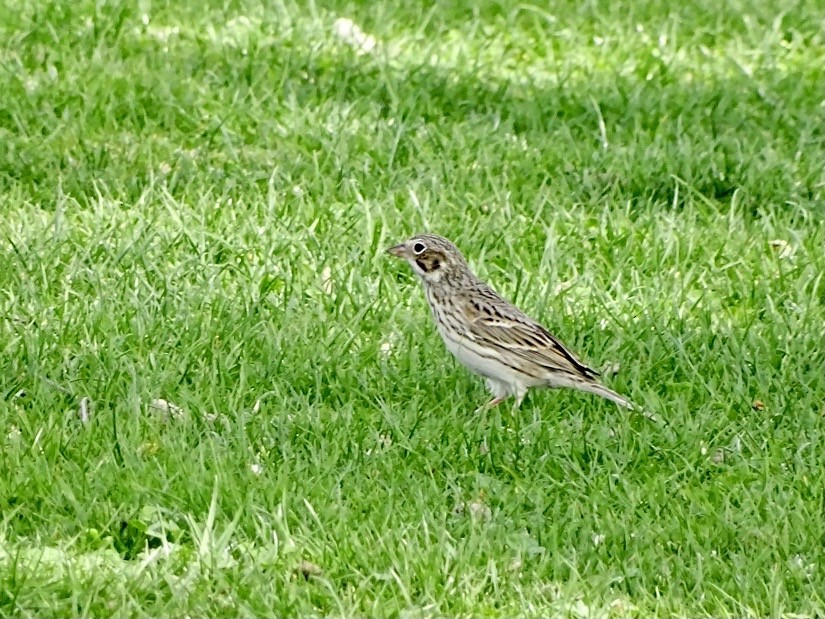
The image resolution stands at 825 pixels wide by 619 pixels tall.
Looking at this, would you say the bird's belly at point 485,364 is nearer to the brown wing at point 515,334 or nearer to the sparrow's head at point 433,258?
the brown wing at point 515,334

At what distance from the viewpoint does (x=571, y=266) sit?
29.2ft

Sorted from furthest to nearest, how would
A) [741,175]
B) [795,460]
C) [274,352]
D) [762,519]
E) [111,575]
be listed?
[741,175] → [274,352] → [795,460] → [762,519] → [111,575]

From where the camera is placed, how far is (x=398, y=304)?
843 centimetres

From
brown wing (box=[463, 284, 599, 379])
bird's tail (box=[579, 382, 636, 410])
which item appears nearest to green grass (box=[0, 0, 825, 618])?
bird's tail (box=[579, 382, 636, 410])

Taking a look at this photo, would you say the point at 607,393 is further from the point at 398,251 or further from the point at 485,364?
the point at 398,251

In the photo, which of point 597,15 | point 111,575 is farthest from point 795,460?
point 597,15

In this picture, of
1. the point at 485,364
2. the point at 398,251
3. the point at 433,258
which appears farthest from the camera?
the point at 398,251

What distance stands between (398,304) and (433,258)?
45cm

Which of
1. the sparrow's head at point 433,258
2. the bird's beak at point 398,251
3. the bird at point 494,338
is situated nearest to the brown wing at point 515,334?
the bird at point 494,338

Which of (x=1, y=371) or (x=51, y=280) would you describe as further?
(x=51, y=280)

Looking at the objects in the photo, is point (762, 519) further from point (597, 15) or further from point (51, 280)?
point (597, 15)

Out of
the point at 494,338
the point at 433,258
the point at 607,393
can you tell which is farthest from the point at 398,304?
the point at 607,393

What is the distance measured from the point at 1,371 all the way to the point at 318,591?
2301mm

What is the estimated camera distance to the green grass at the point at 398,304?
6023 millimetres
